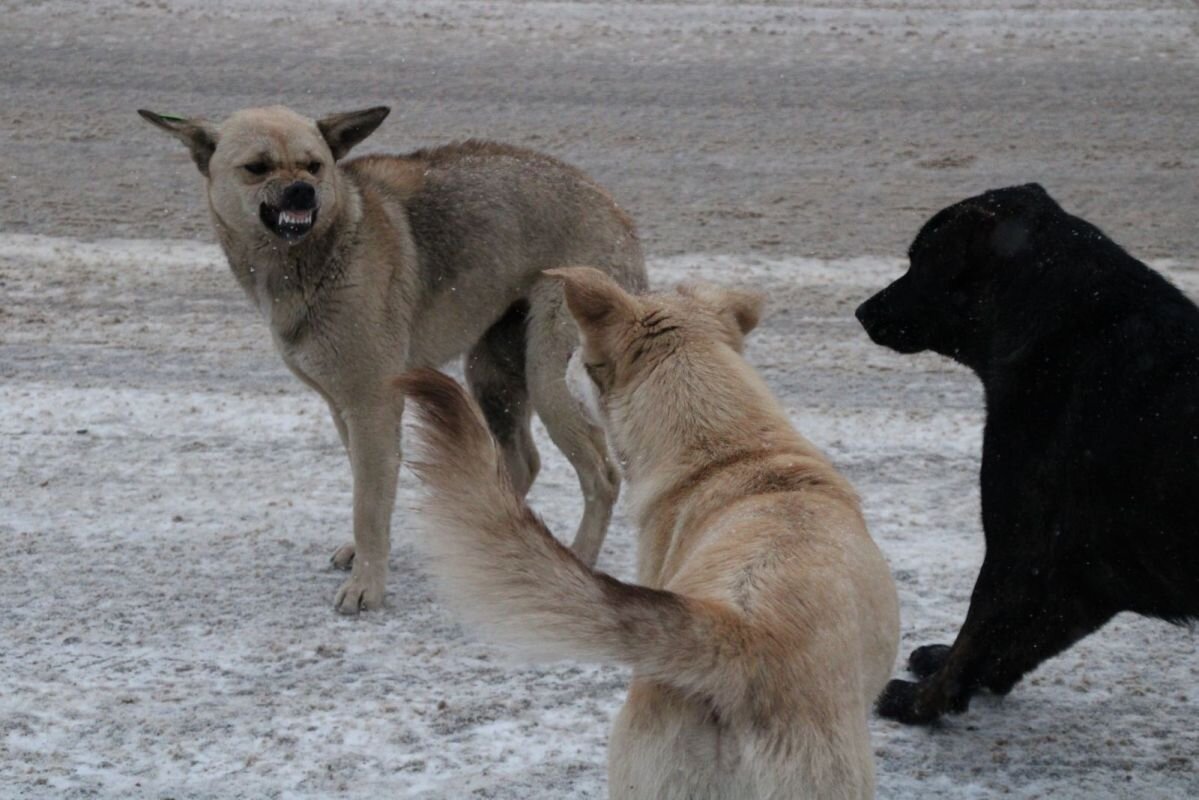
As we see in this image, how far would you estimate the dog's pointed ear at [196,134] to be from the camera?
18.6 feet

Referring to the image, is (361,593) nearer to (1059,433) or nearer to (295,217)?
(295,217)

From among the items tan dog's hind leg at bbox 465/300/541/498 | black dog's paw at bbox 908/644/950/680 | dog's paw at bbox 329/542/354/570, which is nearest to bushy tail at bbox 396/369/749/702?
black dog's paw at bbox 908/644/950/680

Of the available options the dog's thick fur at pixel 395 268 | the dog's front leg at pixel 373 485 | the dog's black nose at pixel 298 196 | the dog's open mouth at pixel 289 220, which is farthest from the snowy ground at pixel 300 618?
the dog's black nose at pixel 298 196

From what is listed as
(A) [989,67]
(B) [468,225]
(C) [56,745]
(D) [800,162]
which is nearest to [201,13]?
(D) [800,162]

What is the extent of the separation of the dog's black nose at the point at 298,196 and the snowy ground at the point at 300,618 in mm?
1458

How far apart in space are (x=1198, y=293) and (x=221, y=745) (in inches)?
266

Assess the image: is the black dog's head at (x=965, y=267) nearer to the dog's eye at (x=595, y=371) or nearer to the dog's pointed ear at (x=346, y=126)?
the dog's eye at (x=595, y=371)

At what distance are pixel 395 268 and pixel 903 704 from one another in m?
2.61

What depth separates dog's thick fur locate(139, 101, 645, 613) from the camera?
5625 millimetres

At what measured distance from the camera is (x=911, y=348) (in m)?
5.24

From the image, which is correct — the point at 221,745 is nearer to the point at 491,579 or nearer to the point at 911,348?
the point at 491,579

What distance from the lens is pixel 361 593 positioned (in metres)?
5.54

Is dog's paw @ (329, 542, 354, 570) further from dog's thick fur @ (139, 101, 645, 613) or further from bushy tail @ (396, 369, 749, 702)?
A: bushy tail @ (396, 369, 749, 702)

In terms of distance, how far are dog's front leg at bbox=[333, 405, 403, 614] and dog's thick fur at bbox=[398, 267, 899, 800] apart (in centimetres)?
224
